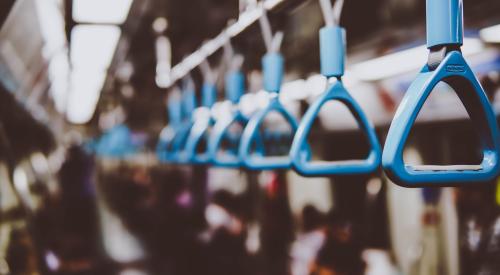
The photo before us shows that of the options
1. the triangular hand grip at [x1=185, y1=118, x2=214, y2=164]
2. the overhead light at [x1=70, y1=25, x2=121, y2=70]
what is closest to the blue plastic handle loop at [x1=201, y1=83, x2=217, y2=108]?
the triangular hand grip at [x1=185, y1=118, x2=214, y2=164]

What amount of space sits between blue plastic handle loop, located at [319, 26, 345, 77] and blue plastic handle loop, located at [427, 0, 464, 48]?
1.37ft

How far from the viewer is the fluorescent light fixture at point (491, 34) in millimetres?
2475

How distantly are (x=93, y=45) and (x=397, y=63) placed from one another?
93.1 inches

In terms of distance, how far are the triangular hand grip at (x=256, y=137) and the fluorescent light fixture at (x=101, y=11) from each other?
1582 millimetres

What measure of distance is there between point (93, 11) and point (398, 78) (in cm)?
190

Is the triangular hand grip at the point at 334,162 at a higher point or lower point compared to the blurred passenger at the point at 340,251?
higher

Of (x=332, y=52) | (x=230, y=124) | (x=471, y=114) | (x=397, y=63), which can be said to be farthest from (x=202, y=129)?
(x=471, y=114)

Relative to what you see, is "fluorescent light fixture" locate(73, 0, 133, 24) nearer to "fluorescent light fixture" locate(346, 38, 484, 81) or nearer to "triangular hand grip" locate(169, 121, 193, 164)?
"triangular hand grip" locate(169, 121, 193, 164)

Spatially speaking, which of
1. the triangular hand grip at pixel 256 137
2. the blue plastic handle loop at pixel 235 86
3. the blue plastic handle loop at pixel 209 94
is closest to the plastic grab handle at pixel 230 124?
the blue plastic handle loop at pixel 235 86

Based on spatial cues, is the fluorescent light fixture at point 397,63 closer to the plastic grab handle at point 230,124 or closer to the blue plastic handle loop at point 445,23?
the plastic grab handle at point 230,124

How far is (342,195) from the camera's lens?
13.7 feet

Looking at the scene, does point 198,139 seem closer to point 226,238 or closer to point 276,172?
point 276,172

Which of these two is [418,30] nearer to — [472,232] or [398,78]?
[398,78]

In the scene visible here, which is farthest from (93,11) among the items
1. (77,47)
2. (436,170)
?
(436,170)
